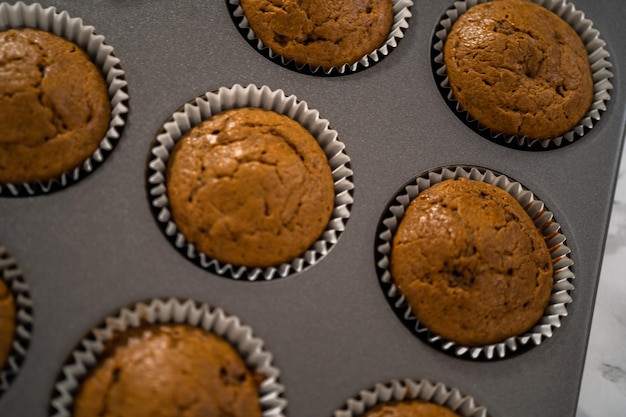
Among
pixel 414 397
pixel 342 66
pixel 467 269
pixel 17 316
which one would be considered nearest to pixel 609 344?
pixel 467 269

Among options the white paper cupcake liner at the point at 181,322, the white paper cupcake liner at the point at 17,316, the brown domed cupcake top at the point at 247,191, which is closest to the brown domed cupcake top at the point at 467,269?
the brown domed cupcake top at the point at 247,191

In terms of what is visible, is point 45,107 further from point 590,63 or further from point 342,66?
point 590,63

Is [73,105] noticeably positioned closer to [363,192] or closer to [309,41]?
[309,41]

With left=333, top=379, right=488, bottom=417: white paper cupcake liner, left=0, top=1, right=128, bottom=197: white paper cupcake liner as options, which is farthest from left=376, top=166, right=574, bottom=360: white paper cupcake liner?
left=0, top=1, right=128, bottom=197: white paper cupcake liner

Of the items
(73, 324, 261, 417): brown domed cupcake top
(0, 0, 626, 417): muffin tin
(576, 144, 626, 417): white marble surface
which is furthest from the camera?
(576, 144, 626, 417): white marble surface

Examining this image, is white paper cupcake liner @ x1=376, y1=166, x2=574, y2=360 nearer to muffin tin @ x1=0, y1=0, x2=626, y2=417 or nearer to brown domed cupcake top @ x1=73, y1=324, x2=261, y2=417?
muffin tin @ x1=0, y1=0, x2=626, y2=417
